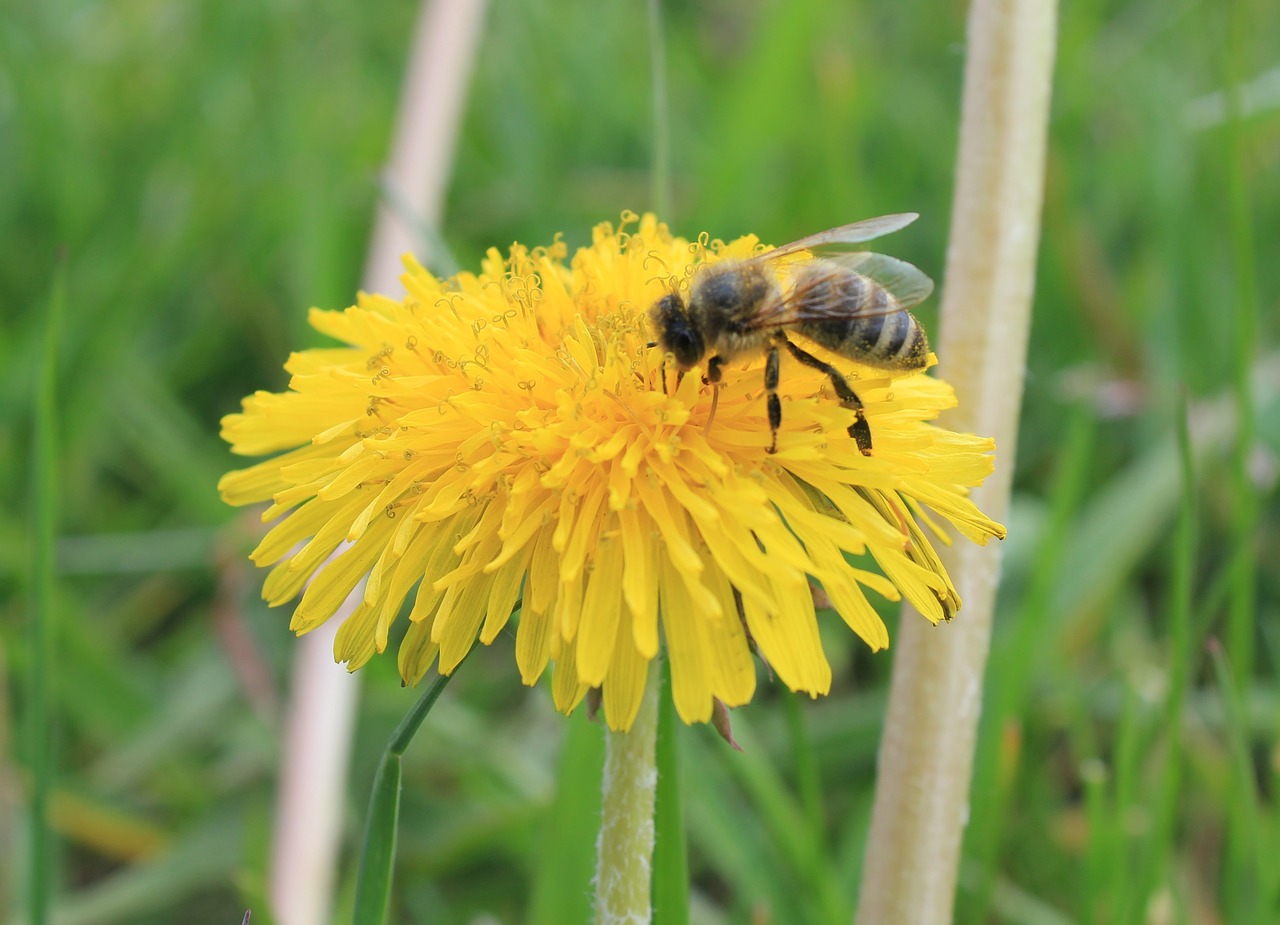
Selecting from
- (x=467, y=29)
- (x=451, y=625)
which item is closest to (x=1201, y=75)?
(x=467, y=29)

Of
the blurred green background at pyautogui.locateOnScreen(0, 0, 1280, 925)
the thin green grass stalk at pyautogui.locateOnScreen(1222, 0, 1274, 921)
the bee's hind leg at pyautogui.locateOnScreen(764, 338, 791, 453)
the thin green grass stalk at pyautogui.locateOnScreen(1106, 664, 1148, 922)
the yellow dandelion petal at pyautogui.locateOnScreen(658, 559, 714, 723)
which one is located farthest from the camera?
the blurred green background at pyautogui.locateOnScreen(0, 0, 1280, 925)

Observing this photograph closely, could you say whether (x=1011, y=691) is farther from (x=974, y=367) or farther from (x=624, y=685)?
(x=624, y=685)

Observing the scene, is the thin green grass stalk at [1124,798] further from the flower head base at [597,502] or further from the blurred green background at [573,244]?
the flower head base at [597,502]

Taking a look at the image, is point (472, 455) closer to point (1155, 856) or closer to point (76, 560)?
point (1155, 856)

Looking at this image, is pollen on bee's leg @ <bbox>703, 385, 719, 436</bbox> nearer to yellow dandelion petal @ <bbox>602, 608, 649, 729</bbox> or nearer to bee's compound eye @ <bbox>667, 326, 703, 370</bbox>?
bee's compound eye @ <bbox>667, 326, 703, 370</bbox>

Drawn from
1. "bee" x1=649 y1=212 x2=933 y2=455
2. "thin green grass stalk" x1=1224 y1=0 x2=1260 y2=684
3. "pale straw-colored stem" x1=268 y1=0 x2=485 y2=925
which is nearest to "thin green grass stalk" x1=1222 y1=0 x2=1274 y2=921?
"thin green grass stalk" x1=1224 y1=0 x2=1260 y2=684

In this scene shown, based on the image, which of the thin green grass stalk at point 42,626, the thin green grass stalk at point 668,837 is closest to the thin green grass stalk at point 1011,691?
the thin green grass stalk at point 668,837
